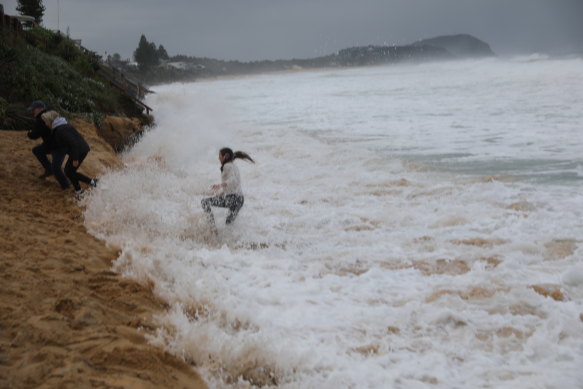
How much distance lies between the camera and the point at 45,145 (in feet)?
28.2

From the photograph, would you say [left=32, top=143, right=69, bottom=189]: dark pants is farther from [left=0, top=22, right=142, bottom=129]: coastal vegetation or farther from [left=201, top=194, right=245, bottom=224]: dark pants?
[left=0, top=22, right=142, bottom=129]: coastal vegetation

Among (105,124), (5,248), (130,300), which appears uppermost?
(105,124)

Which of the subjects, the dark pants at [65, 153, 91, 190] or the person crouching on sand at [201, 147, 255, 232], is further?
the dark pants at [65, 153, 91, 190]

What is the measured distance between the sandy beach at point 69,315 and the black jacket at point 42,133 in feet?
5.65

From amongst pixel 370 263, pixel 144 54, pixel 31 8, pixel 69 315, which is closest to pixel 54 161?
pixel 69 315

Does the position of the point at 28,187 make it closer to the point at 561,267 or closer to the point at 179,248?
the point at 179,248

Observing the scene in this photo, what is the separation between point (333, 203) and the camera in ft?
32.2

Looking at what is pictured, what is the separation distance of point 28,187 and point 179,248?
11.9 ft

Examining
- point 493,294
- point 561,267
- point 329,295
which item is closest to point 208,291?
point 329,295

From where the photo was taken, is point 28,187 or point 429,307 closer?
point 429,307

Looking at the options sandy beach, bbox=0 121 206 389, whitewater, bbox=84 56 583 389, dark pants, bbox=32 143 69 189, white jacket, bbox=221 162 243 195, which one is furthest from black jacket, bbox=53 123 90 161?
white jacket, bbox=221 162 243 195

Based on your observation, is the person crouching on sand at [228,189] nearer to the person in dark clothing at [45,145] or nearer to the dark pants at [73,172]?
the dark pants at [73,172]

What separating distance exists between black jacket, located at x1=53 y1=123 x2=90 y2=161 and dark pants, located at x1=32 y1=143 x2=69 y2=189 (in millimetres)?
147

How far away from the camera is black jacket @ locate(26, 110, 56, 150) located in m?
8.42
